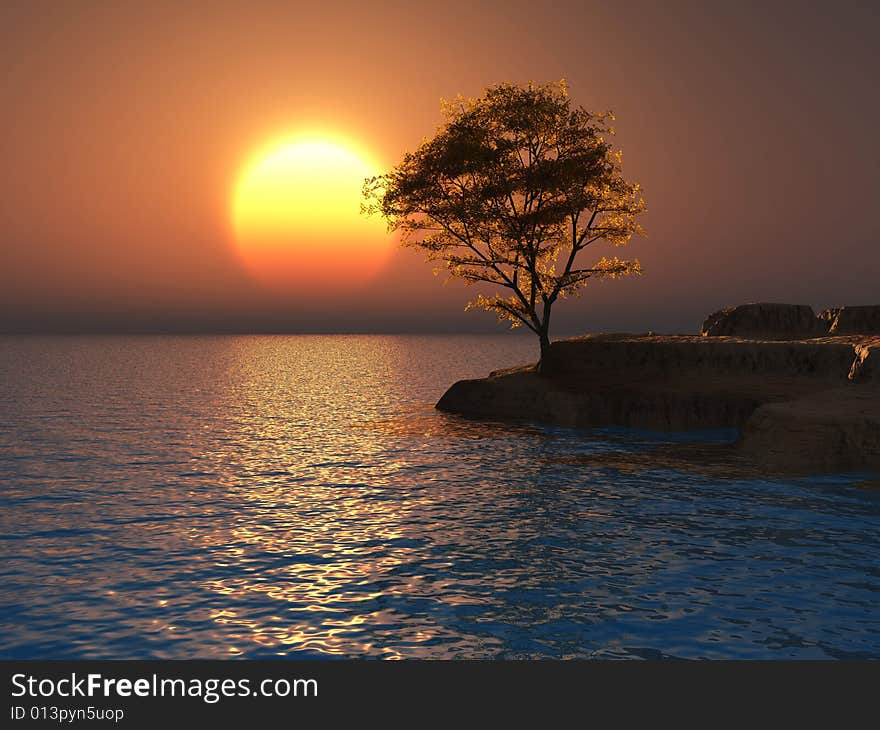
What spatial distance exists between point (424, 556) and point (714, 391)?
25.5m

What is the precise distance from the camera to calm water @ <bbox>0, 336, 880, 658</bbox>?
1201cm

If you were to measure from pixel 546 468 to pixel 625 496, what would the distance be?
17.0ft

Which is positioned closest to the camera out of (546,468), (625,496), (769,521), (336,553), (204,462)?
(336,553)

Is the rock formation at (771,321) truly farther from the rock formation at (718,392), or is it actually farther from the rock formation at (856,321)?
the rock formation at (718,392)

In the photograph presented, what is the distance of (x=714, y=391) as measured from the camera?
3803cm

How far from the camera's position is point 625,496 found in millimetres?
23328

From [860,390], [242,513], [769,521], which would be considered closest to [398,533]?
[242,513]

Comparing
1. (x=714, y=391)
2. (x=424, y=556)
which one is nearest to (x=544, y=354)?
(x=714, y=391)

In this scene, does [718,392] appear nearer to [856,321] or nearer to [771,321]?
[771,321]

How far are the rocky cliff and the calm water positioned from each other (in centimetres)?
347

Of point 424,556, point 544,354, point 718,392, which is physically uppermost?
point 544,354

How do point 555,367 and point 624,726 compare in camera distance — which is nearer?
point 624,726

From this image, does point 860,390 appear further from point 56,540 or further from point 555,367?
point 56,540

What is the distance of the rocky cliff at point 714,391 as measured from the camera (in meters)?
27.6
